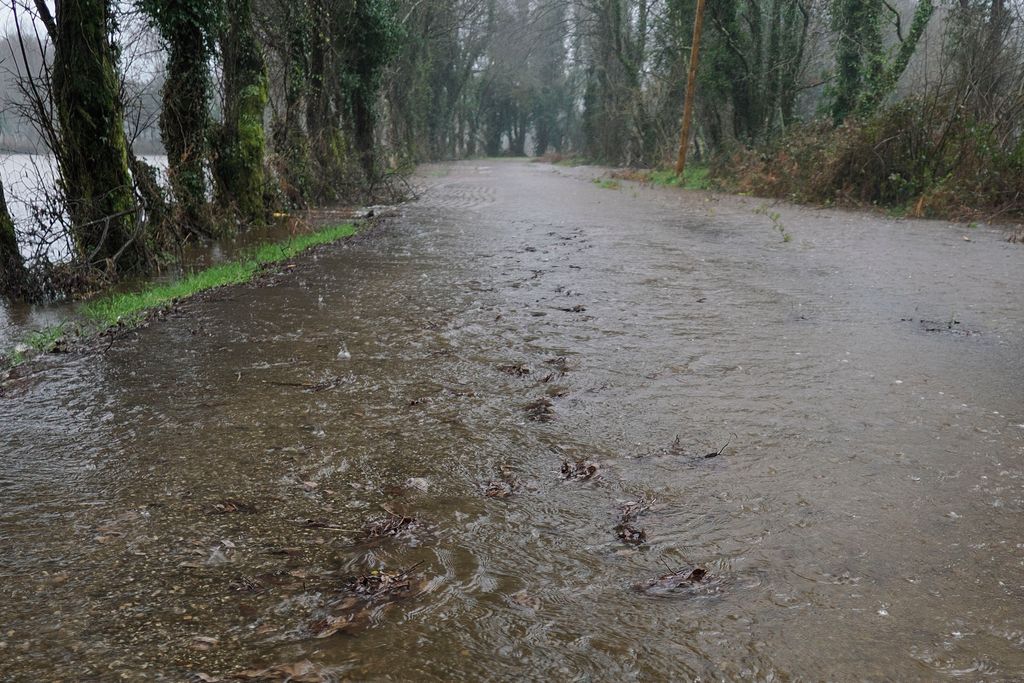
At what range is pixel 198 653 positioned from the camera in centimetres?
234

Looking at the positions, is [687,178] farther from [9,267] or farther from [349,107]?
[9,267]

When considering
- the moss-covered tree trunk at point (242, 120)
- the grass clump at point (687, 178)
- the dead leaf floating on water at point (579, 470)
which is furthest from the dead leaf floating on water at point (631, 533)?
the grass clump at point (687, 178)

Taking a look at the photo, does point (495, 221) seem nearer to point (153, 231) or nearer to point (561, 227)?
point (561, 227)

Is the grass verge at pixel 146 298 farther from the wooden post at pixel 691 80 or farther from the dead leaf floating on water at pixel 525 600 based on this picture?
the wooden post at pixel 691 80

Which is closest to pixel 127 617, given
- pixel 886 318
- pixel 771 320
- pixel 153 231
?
pixel 771 320

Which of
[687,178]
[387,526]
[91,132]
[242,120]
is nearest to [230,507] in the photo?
[387,526]

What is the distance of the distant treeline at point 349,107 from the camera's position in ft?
27.8

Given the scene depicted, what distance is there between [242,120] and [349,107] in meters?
8.36

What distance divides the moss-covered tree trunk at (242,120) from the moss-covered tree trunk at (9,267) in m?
5.13

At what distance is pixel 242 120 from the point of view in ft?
43.8

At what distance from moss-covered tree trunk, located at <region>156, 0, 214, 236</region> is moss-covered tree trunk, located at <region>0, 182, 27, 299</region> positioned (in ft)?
11.1

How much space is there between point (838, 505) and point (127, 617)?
280 cm

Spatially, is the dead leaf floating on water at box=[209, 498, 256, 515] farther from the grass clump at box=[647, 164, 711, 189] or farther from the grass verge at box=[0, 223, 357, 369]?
the grass clump at box=[647, 164, 711, 189]

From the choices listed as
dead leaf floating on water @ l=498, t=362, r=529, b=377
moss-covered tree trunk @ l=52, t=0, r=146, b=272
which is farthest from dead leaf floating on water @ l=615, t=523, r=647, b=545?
moss-covered tree trunk @ l=52, t=0, r=146, b=272
